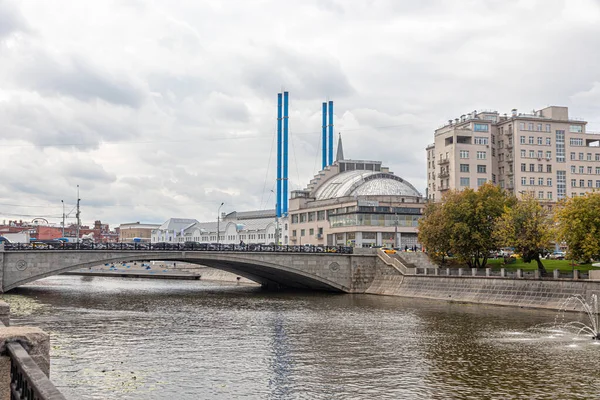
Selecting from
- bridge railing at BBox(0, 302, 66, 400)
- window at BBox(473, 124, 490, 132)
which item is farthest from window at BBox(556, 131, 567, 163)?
bridge railing at BBox(0, 302, 66, 400)

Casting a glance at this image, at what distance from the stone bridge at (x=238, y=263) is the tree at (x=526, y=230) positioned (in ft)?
70.6

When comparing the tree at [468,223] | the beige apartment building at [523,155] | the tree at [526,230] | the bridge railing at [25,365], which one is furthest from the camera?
the beige apartment building at [523,155]

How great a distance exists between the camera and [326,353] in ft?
118

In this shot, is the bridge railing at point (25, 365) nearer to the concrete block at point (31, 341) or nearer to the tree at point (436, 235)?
the concrete block at point (31, 341)

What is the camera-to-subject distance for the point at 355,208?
128375 millimetres

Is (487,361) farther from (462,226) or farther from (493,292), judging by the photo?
(462,226)

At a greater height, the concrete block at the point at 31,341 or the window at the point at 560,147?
the window at the point at 560,147

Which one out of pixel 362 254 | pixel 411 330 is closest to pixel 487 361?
pixel 411 330

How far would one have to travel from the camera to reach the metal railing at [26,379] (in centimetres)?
934

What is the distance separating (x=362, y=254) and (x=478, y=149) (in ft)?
171

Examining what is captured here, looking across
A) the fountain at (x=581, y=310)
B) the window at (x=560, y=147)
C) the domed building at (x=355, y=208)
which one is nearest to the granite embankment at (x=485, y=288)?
the fountain at (x=581, y=310)

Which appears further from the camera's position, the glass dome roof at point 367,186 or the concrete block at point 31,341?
the glass dome roof at point 367,186

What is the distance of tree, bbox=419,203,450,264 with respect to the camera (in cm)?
7950

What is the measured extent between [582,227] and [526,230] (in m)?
9.10
